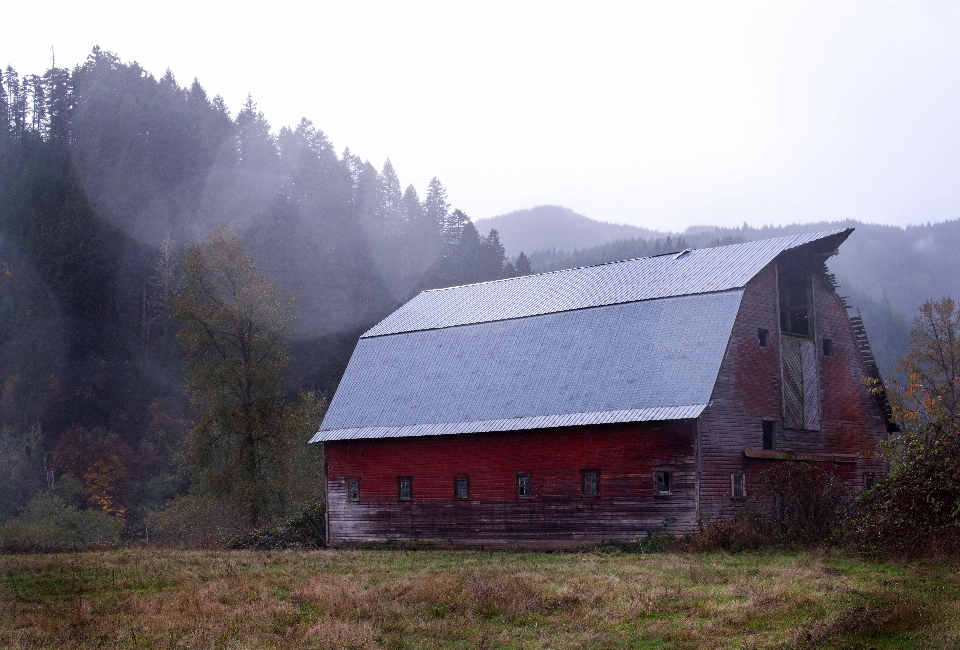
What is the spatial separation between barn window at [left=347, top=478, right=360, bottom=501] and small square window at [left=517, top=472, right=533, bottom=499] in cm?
681

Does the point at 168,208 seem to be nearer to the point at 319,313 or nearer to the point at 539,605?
the point at 319,313

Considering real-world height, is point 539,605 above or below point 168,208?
below

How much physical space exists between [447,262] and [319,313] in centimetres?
1747

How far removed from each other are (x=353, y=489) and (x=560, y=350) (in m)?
9.05

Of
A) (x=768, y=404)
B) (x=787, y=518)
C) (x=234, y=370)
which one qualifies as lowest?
(x=787, y=518)

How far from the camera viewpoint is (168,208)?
77562mm

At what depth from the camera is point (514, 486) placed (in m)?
31.3

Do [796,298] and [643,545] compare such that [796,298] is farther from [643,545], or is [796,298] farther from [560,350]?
[643,545]

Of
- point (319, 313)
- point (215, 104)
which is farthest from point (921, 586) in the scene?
Answer: point (215, 104)

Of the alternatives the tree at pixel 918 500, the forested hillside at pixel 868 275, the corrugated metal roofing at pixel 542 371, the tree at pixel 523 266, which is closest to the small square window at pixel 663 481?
the corrugated metal roofing at pixel 542 371

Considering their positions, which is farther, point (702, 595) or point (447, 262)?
point (447, 262)

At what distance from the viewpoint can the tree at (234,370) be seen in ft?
131

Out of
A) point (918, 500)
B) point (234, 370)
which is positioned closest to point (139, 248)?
point (234, 370)

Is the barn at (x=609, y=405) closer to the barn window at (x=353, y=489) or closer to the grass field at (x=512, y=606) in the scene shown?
the barn window at (x=353, y=489)
